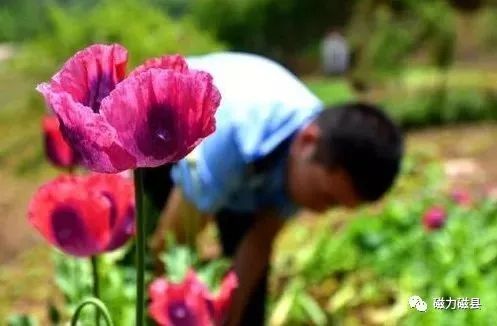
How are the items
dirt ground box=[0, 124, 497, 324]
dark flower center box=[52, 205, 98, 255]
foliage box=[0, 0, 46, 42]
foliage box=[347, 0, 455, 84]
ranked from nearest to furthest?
A: dark flower center box=[52, 205, 98, 255] → dirt ground box=[0, 124, 497, 324] → foliage box=[0, 0, 46, 42] → foliage box=[347, 0, 455, 84]

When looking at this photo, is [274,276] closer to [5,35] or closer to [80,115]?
[80,115]

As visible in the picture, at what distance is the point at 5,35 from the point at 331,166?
14.4 feet

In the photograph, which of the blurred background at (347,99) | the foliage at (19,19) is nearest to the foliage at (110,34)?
the blurred background at (347,99)

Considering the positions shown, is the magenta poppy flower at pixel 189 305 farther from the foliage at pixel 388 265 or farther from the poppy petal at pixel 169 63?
the foliage at pixel 388 265

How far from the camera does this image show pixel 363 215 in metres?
3.12

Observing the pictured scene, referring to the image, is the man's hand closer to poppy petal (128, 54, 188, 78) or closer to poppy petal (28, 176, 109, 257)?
poppy petal (28, 176, 109, 257)

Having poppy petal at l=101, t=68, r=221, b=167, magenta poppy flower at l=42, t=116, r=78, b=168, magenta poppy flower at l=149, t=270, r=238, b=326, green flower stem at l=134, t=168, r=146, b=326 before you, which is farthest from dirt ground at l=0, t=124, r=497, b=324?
poppy petal at l=101, t=68, r=221, b=167

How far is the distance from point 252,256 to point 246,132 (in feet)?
0.83

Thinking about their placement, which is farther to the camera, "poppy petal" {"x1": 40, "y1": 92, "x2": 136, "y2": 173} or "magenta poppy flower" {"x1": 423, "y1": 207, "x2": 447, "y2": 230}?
"magenta poppy flower" {"x1": 423, "y1": 207, "x2": 447, "y2": 230}

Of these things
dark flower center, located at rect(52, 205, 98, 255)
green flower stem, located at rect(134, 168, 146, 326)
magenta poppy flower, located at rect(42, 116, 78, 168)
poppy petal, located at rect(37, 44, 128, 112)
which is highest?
poppy petal, located at rect(37, 44, 128, 112)

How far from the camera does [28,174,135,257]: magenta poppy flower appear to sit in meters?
1.09

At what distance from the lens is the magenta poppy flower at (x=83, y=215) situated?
109cm

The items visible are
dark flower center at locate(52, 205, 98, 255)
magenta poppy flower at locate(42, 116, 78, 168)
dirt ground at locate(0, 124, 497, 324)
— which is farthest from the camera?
dirt ground at locate(0, 124, 497, 324)

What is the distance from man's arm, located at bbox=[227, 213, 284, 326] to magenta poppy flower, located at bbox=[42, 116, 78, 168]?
340 millimetres
